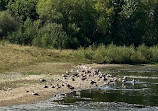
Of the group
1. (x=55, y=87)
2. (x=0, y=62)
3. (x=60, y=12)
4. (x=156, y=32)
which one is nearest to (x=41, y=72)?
(x=0, y=62)

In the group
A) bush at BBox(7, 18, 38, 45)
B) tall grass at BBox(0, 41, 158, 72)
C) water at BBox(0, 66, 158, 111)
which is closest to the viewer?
water at BBox(0, 66, 158, 111)

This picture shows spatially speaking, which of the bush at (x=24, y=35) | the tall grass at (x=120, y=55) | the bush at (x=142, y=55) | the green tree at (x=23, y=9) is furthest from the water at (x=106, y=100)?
the green tree at (x=23, y=9)

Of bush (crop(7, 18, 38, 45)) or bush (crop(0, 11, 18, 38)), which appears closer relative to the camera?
bush (crop(7, 18, 38, 45))

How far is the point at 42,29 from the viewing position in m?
73.4

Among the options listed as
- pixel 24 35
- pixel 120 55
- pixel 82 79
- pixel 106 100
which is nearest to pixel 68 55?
pixel 120 55

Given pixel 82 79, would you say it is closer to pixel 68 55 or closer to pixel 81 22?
pixel 68 55

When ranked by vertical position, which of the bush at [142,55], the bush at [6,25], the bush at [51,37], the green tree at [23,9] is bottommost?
the bush at [142,55]

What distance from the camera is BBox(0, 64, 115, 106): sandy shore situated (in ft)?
91.1

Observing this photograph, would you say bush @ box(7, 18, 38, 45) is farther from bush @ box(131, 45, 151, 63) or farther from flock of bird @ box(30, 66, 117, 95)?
flock of bird @ box(30, 66, 117, 95)

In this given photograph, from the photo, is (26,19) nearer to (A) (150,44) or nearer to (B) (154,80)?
(A) (150,44)

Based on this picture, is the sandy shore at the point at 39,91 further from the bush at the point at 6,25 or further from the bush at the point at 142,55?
the bush at the point at 6,25

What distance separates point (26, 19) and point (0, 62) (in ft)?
125

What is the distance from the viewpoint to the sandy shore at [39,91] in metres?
27.8

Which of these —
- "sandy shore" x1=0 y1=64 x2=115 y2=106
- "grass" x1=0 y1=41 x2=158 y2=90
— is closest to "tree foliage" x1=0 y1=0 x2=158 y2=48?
"grass" x1=0 y1=41 x2=158 y2=90
